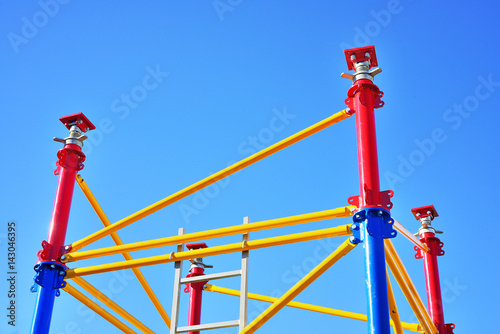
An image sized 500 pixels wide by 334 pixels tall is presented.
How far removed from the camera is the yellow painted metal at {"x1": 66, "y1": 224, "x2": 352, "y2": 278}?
9.09 m

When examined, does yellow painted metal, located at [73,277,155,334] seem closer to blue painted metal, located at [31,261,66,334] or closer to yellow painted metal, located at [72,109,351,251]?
blue painted metal, located at [31,261,66,334]

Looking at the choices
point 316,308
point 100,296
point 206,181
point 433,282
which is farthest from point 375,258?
point 100,296

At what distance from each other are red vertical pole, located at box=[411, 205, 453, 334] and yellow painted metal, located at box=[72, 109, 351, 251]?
3526 mm

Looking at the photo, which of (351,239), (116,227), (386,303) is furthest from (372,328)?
(116,227)

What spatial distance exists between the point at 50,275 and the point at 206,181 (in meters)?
3.04

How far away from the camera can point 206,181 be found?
10.7 meters

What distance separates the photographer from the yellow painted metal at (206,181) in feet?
33.9

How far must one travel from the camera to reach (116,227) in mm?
10836

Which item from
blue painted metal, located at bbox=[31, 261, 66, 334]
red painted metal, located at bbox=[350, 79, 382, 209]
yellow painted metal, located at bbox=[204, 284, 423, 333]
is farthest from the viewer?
yellow painted metal, located at bbox=[204, 284, 423, 333]

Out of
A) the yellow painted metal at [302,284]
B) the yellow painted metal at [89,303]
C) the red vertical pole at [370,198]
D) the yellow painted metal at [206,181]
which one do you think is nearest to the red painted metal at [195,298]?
the yellow painted metal at [89,303]

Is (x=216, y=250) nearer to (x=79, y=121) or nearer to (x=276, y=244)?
(x=276, y=244)

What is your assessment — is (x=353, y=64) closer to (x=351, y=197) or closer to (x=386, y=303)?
(x=351, y=197)

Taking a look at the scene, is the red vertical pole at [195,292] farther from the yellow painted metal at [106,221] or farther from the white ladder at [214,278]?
the white ladder at [214,278]

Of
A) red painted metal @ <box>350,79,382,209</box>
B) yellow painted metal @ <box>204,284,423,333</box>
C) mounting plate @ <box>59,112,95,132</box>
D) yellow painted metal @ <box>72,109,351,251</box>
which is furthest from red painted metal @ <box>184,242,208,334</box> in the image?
red painted metal @ <box>350,79,382,209</box>
